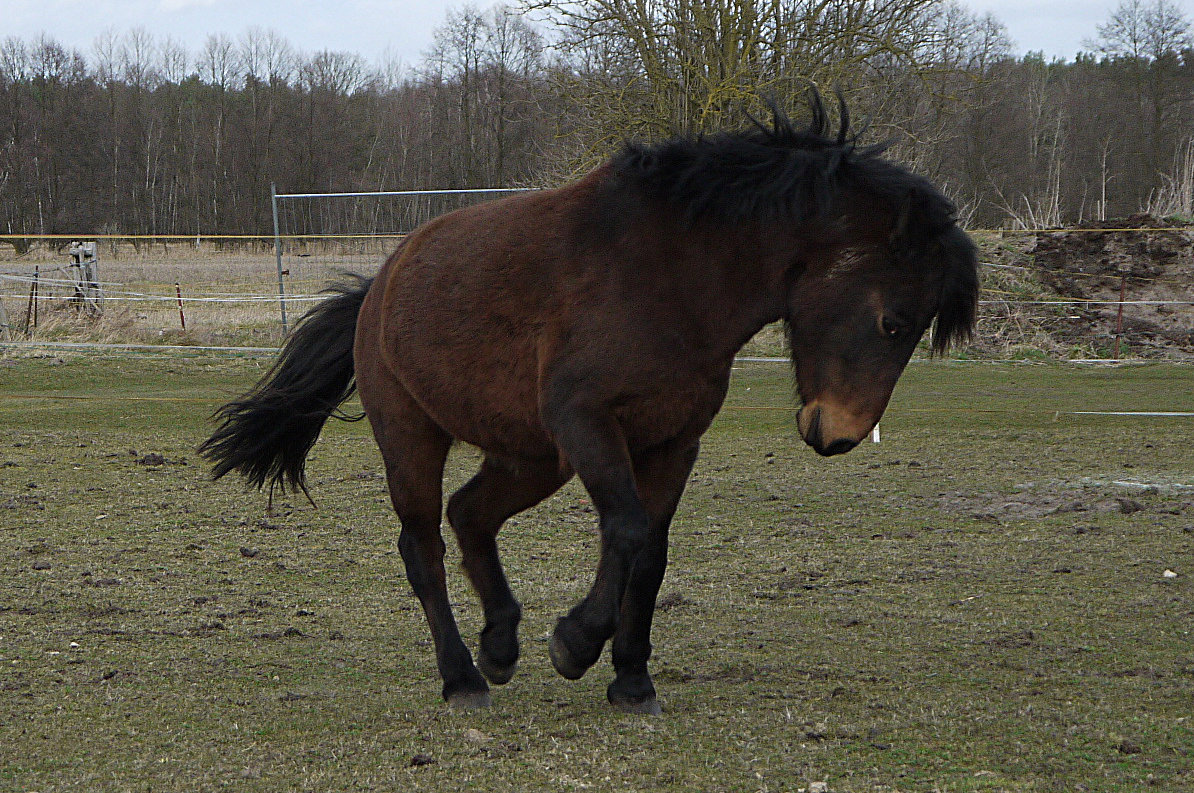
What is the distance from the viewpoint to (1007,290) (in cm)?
2091

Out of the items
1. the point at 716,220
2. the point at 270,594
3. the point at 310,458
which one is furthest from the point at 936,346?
the point at 310,458

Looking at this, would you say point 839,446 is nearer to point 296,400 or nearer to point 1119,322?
point 296,400

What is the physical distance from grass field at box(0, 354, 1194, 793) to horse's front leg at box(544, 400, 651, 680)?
30 centimetres

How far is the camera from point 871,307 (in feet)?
10.8

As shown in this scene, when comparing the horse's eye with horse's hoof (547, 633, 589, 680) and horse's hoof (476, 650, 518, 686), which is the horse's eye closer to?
horse's hoof (547, 633, 589, 680)

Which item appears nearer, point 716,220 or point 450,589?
point 716,220

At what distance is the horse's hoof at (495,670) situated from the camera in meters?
4.03

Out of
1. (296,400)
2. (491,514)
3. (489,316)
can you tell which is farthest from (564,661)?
(296,400)

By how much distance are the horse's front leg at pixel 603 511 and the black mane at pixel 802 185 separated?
0.72 m

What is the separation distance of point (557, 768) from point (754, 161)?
6.26 feet

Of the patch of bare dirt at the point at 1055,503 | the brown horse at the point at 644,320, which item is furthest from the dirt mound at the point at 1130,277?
the brown horse at the point at 644,320

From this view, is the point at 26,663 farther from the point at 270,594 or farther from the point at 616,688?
the point at 616,688

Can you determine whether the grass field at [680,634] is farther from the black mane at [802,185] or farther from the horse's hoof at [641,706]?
the black mane at [802,185]

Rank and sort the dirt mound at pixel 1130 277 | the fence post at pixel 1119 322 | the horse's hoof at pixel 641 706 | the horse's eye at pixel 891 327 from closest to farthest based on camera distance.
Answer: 1. the horse's eye at pixel 891 327
2. the horse's hoof at pixel 641 706
3. the fence post at pixel 1119 322
4. the dirt mound at pixel 1130 277
